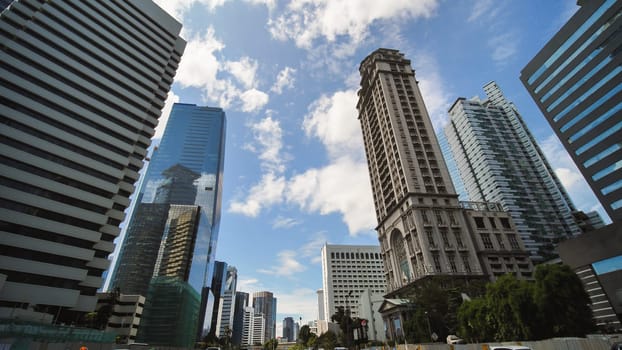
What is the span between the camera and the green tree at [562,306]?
1148 inches

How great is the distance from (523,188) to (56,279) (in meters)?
165

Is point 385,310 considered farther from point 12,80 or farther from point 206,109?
point 206,109

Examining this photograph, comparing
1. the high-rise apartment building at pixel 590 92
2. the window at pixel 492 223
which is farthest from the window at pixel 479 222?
the high-rise apartment building at pixel 590 92

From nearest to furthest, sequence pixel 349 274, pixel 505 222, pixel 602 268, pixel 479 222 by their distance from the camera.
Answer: pixel 602 268, pixel 479 222, pixel 505 222, pixel 349 274

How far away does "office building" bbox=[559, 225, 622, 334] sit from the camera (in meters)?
43.9

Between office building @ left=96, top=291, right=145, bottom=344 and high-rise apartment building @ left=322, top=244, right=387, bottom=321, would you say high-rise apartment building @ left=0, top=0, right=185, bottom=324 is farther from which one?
high-rise apartment building @ left=322, top=244, right=387, bottom=321

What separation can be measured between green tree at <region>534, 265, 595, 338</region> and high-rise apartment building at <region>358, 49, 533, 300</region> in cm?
3588

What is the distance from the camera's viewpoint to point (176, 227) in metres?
114

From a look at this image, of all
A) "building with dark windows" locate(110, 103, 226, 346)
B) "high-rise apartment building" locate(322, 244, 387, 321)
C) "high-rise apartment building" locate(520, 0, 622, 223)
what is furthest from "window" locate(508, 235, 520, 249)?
"building with dark windows" locate(110, 103, 226, 346)

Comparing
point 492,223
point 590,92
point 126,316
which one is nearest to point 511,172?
point 492,223

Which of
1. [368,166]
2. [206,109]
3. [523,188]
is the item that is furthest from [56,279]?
[523,188]

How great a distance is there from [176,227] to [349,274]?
299 ft

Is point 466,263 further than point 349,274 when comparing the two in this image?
No

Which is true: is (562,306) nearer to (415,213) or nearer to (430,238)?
(430,238)
